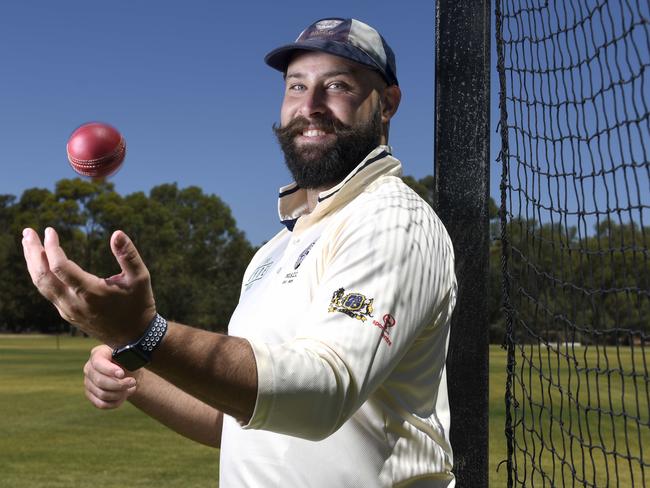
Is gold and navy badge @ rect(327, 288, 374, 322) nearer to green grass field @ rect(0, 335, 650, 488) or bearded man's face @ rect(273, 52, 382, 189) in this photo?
bearded man's face @ rect(273, 52, 382, 189)

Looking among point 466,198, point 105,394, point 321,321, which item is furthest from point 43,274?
point 466,198

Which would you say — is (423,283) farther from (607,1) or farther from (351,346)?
(607,1)

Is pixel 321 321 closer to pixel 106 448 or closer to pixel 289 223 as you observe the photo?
pixel 289 223

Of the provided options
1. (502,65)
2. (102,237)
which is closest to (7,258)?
(102,237)

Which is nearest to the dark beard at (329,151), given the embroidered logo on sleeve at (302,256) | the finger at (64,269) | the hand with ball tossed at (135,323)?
the embroidered logo on sleeve at (302,256)

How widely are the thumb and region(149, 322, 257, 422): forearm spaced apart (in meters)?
0.16

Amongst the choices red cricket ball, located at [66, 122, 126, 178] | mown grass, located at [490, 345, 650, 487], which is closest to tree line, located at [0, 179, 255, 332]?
mown grass, located at [490, 345, 650, 487]

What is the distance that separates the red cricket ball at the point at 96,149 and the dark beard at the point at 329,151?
852 mm

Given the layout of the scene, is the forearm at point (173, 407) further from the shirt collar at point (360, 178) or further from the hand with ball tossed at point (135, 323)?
the hand with ball tossed at point (135, 323)

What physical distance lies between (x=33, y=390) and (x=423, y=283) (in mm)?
18373

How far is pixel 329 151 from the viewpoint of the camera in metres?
2.53

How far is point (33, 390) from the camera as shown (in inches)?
734

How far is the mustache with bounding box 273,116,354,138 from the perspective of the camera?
8.29ft

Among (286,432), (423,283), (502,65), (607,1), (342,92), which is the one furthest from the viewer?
(502,65)
